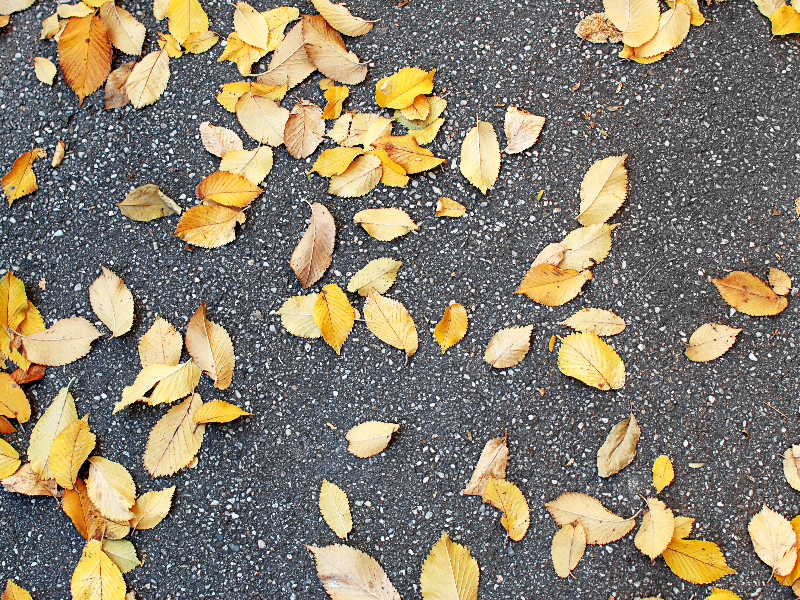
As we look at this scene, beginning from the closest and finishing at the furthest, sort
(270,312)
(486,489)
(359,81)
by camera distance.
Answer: (486,489) → (270,312) → (359,81)

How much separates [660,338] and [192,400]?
150cm

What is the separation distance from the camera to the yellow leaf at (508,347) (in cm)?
162

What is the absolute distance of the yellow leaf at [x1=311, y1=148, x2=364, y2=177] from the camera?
1703 millimetres

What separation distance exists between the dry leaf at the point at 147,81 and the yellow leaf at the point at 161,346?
0.79 m

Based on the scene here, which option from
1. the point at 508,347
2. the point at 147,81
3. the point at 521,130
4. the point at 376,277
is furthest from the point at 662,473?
the point at 147,81

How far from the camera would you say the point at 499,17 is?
1806 millimetres

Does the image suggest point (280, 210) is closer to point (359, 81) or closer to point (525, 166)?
point (359, 81)

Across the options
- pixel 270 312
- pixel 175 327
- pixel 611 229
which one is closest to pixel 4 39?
pixel 175 327

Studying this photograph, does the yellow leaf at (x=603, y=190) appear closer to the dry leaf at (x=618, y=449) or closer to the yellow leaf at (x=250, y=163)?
the dry leaf at (x=618, y=449)

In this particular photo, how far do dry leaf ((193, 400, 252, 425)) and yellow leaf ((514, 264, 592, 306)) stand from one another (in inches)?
39.5

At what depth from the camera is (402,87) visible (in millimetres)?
1749

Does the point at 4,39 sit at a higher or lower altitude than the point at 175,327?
higher

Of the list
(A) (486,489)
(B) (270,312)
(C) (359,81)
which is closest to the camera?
(A) (486,489)

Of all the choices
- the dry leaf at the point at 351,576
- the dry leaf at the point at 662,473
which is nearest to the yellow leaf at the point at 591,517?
the dry leaf at the point at 662,473
